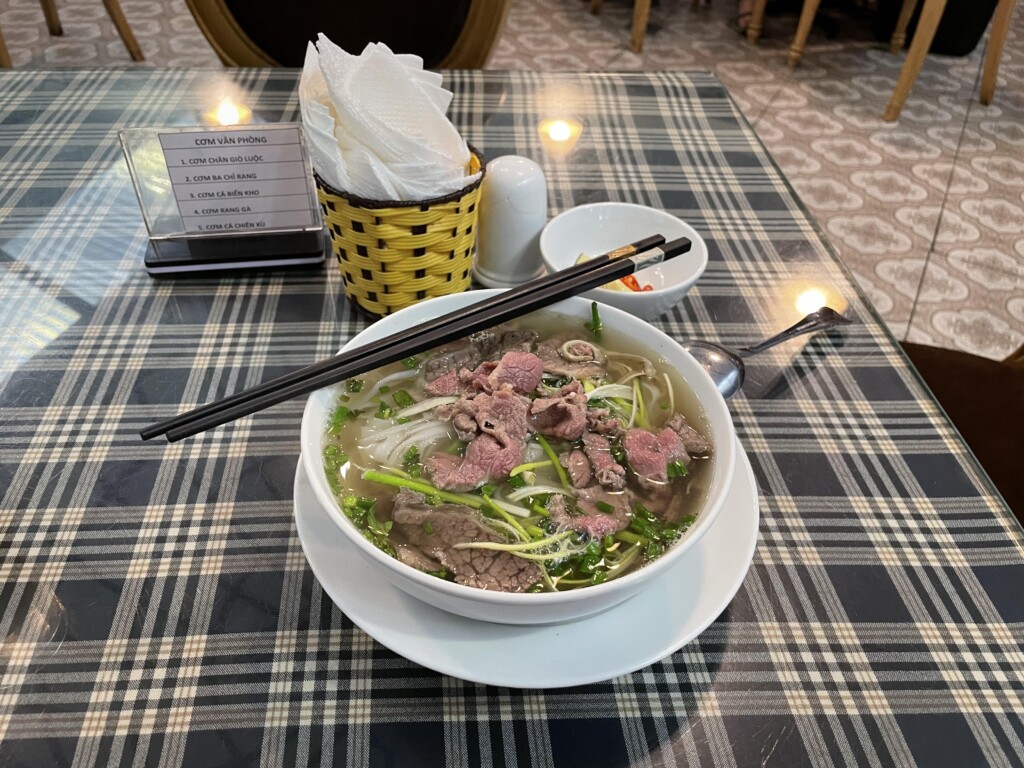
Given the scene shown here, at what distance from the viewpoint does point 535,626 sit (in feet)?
2.51

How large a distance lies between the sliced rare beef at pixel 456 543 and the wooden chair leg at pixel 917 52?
410 centimetres

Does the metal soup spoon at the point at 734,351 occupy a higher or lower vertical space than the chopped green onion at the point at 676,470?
lower

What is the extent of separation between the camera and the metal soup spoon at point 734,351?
1.15m

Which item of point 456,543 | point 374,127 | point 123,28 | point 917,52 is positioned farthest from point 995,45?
point 123,28

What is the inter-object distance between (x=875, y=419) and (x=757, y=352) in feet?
0.69

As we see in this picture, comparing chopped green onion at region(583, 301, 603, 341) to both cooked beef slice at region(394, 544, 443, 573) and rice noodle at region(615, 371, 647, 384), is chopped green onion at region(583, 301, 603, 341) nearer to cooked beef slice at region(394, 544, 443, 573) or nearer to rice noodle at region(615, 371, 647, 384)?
rice noodle at region(615, 371, 647, 384)

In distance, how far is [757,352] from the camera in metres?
1.21

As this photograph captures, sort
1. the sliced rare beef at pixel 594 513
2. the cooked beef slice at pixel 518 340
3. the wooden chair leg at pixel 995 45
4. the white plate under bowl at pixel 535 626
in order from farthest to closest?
the wooden chair leg at pixel 995 45 → the cooked beef slice at pixel 518 340 → the sliced rare beef at pixel 594 513 → the white plate under bowl at pixel 535 626

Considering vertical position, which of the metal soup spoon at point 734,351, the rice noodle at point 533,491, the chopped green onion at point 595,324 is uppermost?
the chopped green onion at point 595,324

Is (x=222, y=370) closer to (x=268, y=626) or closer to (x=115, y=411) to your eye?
(x=115, y=411)

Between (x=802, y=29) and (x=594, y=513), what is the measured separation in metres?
4.42

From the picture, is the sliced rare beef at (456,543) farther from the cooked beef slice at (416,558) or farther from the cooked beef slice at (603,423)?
the cooked beef slice at (603,423)

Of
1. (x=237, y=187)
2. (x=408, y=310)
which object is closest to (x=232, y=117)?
(x=237, y=187)

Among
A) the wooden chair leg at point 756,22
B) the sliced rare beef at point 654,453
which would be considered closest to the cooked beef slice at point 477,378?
the sliced rare beef at point 654,453
